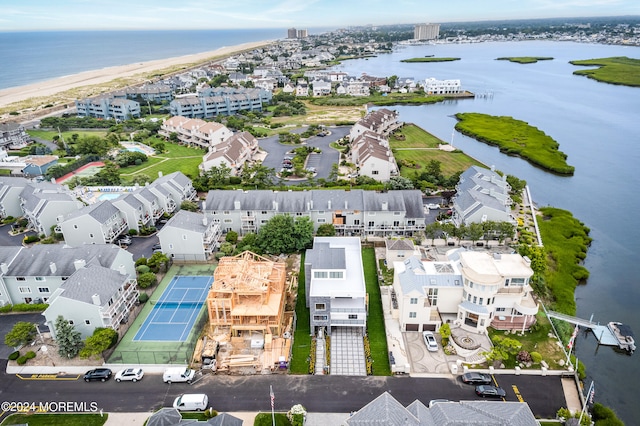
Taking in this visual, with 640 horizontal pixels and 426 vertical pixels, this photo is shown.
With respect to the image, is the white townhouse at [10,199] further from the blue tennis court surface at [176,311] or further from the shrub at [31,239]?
the blue tennis court surface at [176,311]

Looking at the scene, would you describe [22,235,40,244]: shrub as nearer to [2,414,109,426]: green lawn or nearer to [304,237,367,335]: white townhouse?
[2,414,109,426]: green lawn

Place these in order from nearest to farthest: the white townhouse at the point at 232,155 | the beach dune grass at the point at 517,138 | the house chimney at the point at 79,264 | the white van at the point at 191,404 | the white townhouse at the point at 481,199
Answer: the white van at the point at 191,404
the house chimney at the point at 79,264
the white townhouse at the point at 481,199
the white townhouse at the point at 232,155
the beach dune grass at the point at 517,138

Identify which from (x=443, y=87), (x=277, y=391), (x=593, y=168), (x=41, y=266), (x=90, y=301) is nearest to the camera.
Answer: (x=277, y=391)

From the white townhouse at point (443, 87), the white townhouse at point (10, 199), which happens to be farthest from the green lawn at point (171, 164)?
the white townhouse at point (443, 87)

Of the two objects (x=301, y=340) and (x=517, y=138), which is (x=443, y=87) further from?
(x=301, y=340)

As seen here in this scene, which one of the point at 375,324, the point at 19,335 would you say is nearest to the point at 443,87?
the point at 375,324

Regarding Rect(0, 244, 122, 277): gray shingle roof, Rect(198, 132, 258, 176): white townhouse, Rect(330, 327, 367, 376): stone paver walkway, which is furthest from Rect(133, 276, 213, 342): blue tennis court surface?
Rect(198, 132, 258, 176): white townhouse
